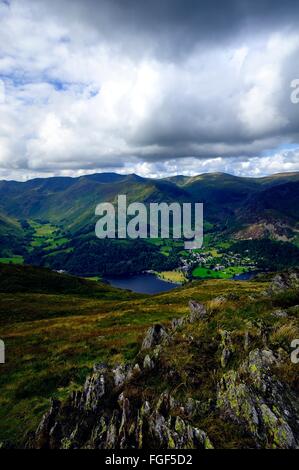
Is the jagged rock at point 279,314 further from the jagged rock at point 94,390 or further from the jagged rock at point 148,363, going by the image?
the jagged rock at point 94,390

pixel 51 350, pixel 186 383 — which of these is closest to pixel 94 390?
pixel 186 383

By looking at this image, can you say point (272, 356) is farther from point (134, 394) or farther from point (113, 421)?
point (113, 421)

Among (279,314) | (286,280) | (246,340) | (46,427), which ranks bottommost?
(46,427)

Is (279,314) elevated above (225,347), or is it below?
above

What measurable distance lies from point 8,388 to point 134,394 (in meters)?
15.6

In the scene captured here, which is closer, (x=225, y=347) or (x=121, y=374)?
(x=225, y=347)

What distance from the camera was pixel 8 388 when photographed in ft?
86.5

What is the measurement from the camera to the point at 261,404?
14031 mm

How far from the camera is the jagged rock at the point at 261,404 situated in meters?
13.0

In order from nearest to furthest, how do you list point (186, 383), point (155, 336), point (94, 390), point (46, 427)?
point (46, 427)
point (186, 383)
point (94, 390)
point (155, 336)

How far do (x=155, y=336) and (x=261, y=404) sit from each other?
12482mm

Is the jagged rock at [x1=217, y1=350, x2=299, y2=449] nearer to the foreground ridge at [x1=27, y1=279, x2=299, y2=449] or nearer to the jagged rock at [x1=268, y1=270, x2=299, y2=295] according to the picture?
the foreground ridge at [x1=27, y1=279, x2=299, y2=449]

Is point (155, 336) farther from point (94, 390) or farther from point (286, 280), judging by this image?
point (286, 280)

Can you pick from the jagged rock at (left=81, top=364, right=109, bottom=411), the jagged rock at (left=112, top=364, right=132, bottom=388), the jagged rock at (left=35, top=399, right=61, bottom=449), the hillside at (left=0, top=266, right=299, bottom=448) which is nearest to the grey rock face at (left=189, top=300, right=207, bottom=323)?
the hillside at (left=0, top=266, right=299, bottom=448)
